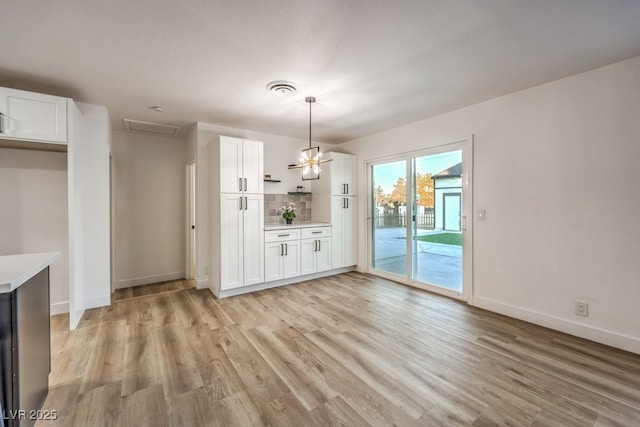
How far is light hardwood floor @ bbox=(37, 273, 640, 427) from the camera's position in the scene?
1669 mm

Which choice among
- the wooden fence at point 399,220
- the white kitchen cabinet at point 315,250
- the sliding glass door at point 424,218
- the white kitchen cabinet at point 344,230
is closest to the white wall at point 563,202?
the sliding glass door at point 424,218

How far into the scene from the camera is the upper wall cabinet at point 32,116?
2475 millimetres

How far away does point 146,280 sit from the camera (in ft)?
14.9

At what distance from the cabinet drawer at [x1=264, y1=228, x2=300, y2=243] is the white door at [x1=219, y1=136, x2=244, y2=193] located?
81 centimetres

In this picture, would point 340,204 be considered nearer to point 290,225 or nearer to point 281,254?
point 290,225

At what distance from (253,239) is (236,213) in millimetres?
463

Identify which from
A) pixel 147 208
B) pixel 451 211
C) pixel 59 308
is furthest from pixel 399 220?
pixel 59 308

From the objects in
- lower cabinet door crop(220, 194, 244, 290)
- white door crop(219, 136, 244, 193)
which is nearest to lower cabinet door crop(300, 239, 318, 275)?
lower cabinet door crop(220, 194, 244, 290)

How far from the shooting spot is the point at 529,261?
2971 millimetres

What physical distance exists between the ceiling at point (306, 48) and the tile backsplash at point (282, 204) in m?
1.94

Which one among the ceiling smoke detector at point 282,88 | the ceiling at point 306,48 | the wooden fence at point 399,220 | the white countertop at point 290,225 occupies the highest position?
the ceiling smoke detector at point 282,88

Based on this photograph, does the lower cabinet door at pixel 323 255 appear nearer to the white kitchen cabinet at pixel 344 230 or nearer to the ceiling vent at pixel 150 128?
the white kitchen cabinet at pixel 344 230

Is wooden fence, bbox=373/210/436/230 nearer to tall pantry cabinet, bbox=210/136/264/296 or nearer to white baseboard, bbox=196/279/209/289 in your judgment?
tall pantry cabinet, bbox=210/136/264/296

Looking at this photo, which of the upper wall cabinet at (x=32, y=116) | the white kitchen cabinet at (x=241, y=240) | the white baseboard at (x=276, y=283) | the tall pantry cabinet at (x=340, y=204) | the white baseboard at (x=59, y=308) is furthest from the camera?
the tall pantry cabinet at (x=340, y=204)
